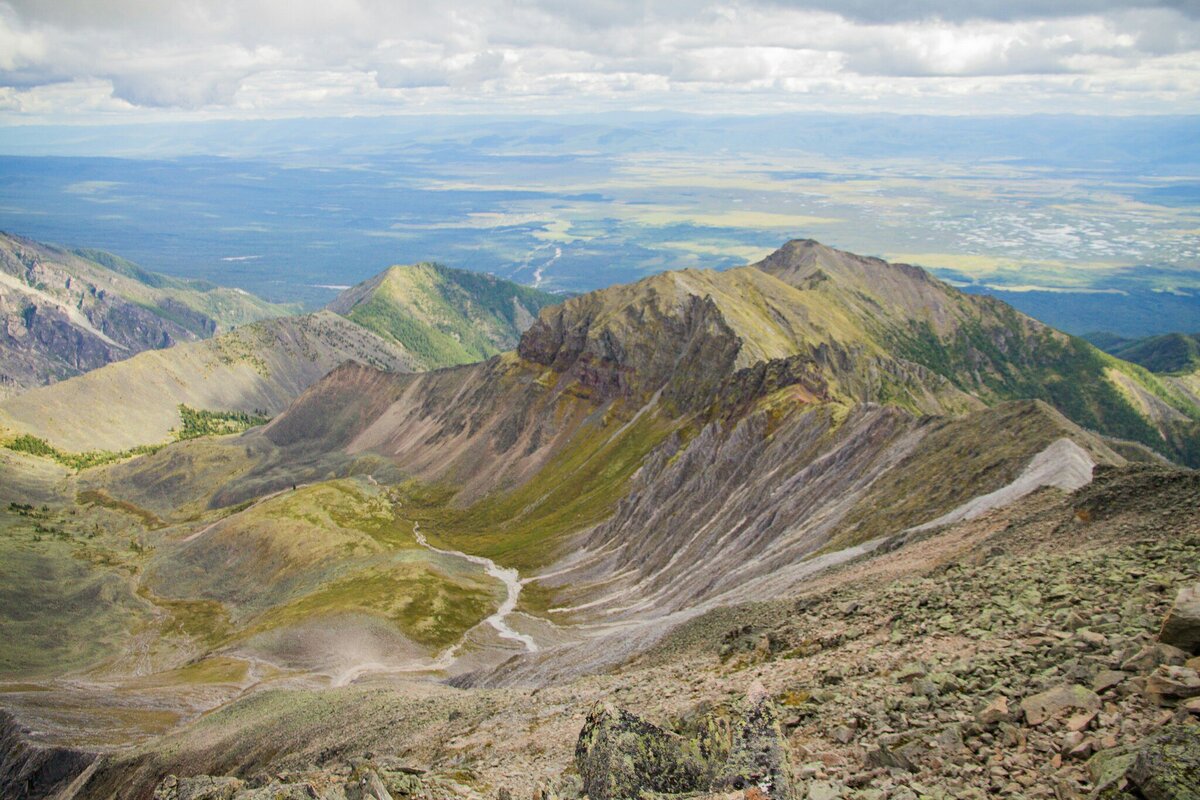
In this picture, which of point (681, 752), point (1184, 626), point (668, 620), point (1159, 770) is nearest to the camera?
point (1159, 770)

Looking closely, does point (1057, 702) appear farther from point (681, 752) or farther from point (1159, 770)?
point (681, 752)

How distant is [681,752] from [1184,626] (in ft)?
50.1

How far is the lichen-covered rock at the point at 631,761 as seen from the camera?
27.7 meters

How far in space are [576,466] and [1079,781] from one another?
526ft

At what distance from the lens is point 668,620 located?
77938mm

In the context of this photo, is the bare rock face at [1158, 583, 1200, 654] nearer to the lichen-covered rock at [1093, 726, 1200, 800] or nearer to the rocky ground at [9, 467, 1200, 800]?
the rocky ground at [9, 467, 1200, 800]

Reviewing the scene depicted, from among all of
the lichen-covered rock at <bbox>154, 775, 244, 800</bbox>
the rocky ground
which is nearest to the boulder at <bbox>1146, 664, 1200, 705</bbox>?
the rocky ground

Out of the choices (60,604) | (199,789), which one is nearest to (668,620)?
(199,789)

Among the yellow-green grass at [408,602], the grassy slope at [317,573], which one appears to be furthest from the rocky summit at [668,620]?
the grassy slope at [317,573]

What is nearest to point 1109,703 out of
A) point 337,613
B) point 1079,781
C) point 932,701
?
point 1079,781

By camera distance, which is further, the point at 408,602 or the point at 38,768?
the point at 408,602

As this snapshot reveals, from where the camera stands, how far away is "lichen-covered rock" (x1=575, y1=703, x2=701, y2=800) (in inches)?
1089

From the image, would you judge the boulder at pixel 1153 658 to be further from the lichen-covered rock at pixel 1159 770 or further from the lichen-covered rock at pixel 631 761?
the lichen-covered rock at pixel 631 761

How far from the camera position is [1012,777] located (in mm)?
19719
